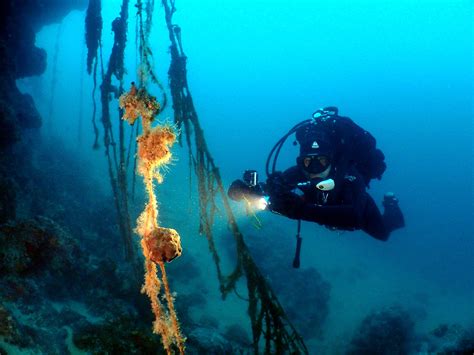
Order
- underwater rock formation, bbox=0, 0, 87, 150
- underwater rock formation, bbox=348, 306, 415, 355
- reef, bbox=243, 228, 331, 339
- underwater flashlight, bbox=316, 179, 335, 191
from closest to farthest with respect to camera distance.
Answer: underwater flashlight, bbox=316, 179, 335, 191 → underwater rock formation, bbox=0, 0, 87, 150 → underwater rock formation, bbox=348, 306, 415, 355 → reef, bbox=243, 228, 331, 339

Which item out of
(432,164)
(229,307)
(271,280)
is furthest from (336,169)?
(432,164)

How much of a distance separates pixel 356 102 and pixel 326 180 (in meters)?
122

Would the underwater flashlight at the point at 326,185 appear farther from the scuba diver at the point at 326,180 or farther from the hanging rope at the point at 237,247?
the hanging rope at the point at 237,247

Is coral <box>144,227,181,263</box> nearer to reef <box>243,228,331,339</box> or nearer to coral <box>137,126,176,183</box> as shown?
coral <box>137,126,176,183</box>

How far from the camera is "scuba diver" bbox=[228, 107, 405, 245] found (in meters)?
4.28

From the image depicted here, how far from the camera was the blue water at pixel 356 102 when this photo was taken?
27.2 meters

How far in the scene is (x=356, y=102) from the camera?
115 m

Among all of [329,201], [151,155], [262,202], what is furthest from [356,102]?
[151,155]

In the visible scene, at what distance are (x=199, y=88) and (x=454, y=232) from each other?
113764mm

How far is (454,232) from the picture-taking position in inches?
2172

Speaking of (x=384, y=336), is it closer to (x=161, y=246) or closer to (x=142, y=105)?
(x=161, y=246)

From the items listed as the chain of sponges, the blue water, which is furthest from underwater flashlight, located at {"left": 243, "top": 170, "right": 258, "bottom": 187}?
the blue water

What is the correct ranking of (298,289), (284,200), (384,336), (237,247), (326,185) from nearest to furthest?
(237,247), (284,200), (326,185), (384,336), (298,289)

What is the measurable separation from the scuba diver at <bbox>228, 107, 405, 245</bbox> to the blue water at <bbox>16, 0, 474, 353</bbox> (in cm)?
1305
